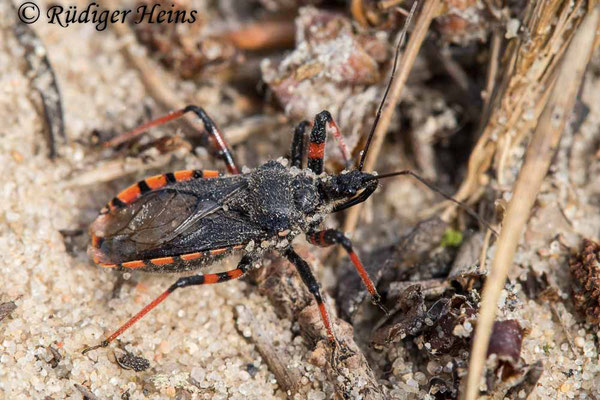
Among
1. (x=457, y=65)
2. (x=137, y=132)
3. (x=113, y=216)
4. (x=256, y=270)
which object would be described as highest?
(x=457, y=65)

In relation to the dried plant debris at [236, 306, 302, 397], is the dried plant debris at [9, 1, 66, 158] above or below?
above

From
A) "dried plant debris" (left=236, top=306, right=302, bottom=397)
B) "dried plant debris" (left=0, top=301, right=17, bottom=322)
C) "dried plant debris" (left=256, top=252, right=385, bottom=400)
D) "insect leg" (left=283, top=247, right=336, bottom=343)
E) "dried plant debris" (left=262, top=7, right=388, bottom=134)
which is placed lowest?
"dried plant debris" (left=236, top=306, right=302, bottom=397)

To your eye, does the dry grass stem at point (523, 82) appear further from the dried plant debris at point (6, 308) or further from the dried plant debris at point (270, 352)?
the dried plant debris at point (6, 308)

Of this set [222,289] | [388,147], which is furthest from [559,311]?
[222,289]

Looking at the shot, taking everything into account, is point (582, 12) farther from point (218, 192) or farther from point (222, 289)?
point (222, 289)

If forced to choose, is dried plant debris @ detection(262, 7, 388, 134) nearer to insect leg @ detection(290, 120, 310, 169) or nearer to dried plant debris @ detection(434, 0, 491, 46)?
insect leg @ detection(290, 120, 310, 169)

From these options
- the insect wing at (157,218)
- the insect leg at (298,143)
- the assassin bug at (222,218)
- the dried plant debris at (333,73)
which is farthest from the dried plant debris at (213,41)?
the insect wing at (157,218)

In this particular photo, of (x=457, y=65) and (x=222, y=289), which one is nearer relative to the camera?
(x=222, y=289)

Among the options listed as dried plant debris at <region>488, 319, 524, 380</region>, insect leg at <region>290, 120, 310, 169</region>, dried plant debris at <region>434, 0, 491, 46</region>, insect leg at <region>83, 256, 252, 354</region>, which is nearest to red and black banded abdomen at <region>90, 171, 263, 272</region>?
insect leg at <region>83, 256, 252, 354</region>
